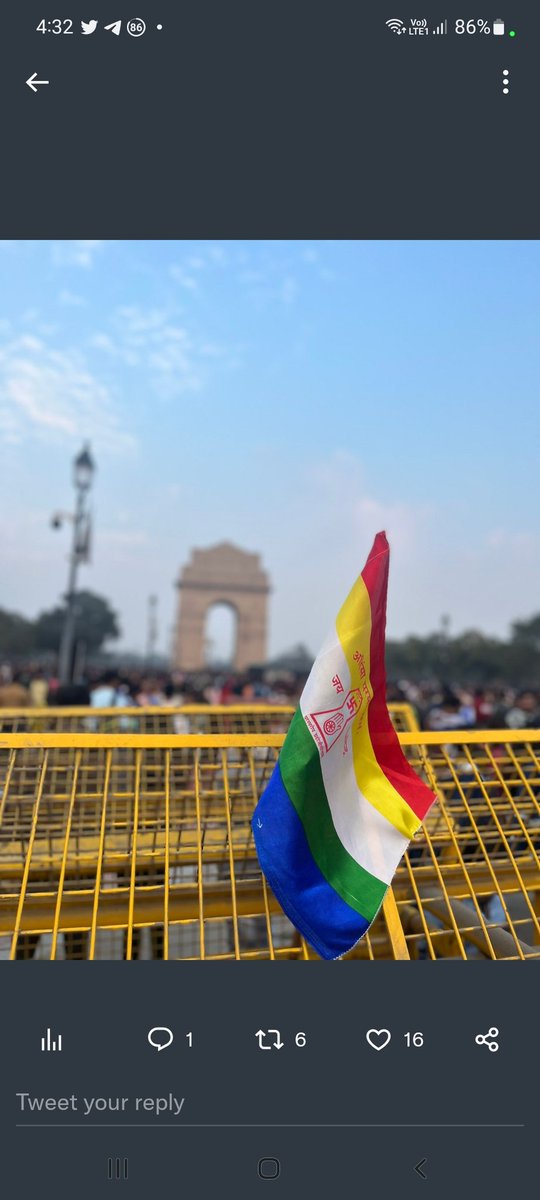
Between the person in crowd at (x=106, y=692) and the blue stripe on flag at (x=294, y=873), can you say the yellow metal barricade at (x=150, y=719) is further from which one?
the blue stripe on flag at (x=294, y=873)

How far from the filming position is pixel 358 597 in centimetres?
163

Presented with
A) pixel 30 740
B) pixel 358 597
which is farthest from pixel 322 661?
pixel 30 740

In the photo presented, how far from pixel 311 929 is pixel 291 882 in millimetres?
105

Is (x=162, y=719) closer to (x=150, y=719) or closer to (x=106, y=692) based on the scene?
(x=150, y=719)

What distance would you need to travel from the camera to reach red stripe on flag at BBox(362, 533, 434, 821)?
1628 mm
